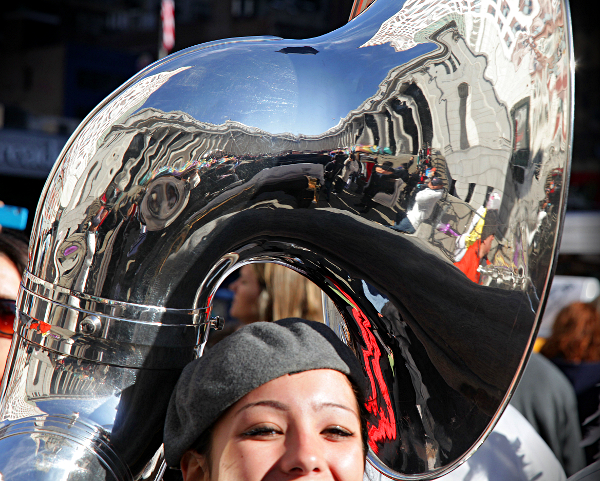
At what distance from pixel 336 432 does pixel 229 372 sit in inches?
7.8

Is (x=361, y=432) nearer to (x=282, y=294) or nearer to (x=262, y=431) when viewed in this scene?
(x=262, y=431)

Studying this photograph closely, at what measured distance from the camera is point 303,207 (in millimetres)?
939

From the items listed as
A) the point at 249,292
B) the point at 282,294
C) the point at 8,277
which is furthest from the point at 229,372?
the point at 249,292

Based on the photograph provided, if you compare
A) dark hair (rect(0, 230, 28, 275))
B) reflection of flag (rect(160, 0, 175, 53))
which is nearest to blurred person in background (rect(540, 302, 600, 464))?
dark hair (rect(0, 230, 28, 275))

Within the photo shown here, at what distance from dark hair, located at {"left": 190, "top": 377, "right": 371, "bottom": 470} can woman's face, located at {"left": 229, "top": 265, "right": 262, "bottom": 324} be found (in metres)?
1.31

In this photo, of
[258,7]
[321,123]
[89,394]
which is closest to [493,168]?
[321,123]

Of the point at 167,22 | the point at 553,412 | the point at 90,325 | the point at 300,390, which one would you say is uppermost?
the point at 167,22

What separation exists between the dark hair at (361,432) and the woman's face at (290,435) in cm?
1

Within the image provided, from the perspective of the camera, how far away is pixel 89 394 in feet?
2.85

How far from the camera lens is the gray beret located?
0.92 metres

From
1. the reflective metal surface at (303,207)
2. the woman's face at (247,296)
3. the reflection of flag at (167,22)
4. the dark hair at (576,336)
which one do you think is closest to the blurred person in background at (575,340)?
the dark hair at (576,336)

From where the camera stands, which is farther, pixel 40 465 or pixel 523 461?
pixel 523 461

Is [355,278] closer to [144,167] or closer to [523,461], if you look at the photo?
[144,167]

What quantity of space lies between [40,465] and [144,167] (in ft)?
1.45
